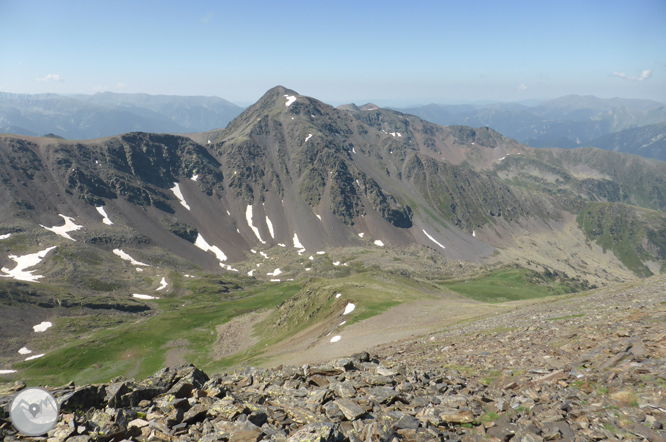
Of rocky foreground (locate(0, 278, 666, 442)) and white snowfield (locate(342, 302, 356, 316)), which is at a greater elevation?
rocky foreground (locate(0, 278, 666, 442))

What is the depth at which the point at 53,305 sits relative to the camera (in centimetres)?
13038

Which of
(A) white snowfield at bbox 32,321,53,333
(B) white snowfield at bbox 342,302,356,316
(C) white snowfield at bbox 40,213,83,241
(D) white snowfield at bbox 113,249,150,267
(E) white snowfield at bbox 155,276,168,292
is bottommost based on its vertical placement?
(E) white snowfield at bbox 155,276,168,292

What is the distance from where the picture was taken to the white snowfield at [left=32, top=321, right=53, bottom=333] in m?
117

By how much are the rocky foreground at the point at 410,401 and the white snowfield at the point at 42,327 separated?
134 metres

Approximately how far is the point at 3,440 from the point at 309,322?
70.8 metres

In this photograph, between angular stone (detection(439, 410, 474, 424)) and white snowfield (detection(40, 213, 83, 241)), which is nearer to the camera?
angular stone (detection(439, 410, 474, 424))

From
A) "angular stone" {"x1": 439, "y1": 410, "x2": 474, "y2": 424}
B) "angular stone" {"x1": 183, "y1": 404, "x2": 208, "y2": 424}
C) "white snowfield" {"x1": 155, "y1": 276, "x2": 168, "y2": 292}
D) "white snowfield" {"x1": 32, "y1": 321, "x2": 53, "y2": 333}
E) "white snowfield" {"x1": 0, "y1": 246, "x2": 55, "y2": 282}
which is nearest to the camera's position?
"angular stone" {"x1": 183, "y1": 404, "x2": 208, "y2": 424}

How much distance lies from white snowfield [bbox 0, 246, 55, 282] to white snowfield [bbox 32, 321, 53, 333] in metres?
39.5

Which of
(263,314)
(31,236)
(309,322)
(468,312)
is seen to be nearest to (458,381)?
(468,312)

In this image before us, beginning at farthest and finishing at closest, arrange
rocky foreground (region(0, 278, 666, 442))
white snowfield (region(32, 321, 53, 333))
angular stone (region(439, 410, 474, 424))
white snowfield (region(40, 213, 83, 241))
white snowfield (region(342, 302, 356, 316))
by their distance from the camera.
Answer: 1. white snowfield (region(40, 213, 83, 241))
2. white snowfield (region(32, 321, 53, 333))
3. white snowfield (region(342, 302, 356, 316))
4. angular stone (region(439, 410, 474, 424))
5. rocky foreground (region(0, 278, 666, 442))

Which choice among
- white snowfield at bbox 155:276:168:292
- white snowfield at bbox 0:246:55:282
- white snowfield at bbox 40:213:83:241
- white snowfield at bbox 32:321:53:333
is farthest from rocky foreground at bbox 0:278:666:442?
white snowfield at bbox 40:213:83:241

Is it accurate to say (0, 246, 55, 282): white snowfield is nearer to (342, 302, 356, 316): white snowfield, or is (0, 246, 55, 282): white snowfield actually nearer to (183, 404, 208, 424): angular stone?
(342, 302, 356, 316): white snowfield

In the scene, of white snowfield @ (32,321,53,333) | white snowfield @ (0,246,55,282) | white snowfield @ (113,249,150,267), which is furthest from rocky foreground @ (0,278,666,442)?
white snowfield @ (113,249,150,267)

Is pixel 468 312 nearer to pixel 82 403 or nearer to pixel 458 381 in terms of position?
pixel 458 381
